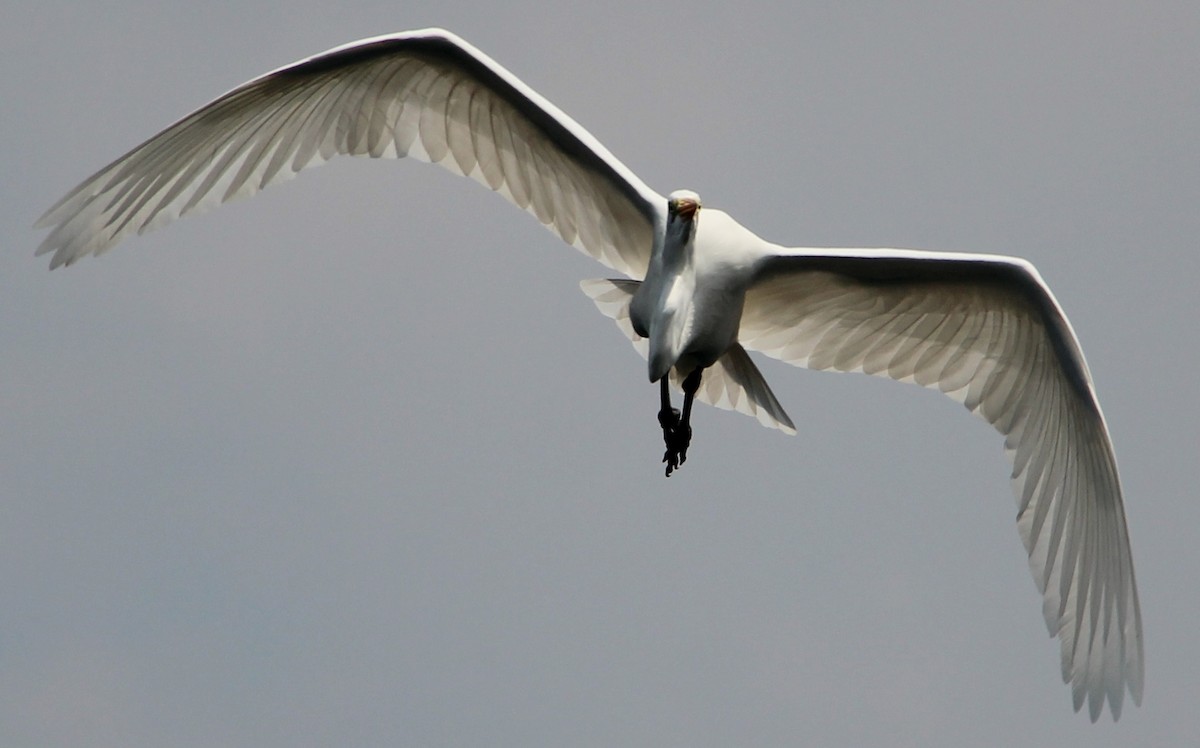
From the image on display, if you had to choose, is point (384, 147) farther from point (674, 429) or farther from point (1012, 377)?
point (1012, 377)

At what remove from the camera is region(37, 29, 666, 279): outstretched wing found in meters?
18.3

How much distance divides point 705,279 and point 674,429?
1385 millimetres

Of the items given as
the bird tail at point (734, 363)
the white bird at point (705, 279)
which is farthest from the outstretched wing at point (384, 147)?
the bird tail at point (734, 363)

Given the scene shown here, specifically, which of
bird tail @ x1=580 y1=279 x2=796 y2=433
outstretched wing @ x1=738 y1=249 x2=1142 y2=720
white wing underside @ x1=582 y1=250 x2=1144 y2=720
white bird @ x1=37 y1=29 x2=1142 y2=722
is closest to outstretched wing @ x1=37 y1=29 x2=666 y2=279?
white bird @ x1=37 y1=29 x2=1142 y2=722

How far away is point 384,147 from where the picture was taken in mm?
19297

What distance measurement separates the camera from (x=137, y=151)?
18438 mm

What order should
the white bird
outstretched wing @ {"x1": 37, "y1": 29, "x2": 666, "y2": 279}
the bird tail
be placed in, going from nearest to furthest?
the white bird < outstretched wing @ {"x1": 37, "y1": 29, "x2": 666, "y2": 279} < the bird tail

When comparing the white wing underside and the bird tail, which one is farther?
the bird tail

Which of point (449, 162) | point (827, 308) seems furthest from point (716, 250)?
point (449, 162)

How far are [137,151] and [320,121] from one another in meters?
1.61

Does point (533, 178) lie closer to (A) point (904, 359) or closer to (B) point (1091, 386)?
(A) point (904, 359)

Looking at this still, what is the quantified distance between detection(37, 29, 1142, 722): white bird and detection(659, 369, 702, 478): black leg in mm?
18

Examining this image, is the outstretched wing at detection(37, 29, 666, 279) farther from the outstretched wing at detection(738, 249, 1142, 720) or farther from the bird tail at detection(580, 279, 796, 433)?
the outstretched wing at detection(738, 249, 1142, 720)

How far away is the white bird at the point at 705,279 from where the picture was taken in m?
17.6
